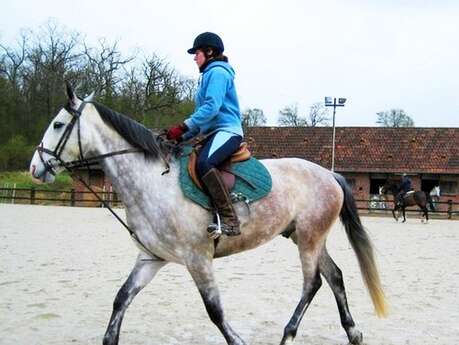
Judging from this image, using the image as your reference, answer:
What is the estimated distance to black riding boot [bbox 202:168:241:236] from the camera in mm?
4594

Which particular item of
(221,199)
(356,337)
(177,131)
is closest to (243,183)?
(221,199)

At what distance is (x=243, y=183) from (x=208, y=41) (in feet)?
4.11

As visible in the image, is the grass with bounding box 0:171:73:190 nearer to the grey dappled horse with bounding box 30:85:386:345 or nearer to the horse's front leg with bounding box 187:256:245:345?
the grey dappled horse with bounding box 30:85:386:345

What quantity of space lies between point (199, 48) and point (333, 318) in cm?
336

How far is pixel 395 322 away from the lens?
6.08 meters

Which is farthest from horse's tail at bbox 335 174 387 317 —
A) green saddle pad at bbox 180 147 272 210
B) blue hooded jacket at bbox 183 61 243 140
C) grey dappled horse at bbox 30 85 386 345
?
blue hooded jacket at bbox 183 61 243 140

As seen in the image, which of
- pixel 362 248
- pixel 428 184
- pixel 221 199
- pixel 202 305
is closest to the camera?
pixel 221 199

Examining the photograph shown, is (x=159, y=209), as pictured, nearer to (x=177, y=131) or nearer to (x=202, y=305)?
(x=177, y=131)

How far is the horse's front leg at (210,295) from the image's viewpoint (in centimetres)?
448

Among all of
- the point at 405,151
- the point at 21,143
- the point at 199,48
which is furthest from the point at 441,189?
the point at 199,48

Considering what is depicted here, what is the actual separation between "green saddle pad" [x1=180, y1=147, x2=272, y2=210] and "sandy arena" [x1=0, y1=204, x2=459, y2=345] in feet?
4.67

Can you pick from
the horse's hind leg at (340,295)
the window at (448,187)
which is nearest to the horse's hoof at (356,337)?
the horse's hind leg at (340,295)

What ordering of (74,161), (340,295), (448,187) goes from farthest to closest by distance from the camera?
(448,187) < (340,295) < (74,161)

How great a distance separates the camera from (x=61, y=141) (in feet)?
15.1
